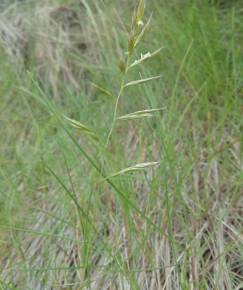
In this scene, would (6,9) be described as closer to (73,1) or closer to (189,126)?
(73,1)

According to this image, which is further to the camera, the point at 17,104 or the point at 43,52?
the point at 43,52

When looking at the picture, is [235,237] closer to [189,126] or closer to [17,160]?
[189,126]

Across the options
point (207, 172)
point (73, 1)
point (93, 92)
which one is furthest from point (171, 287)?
point (73, 1)

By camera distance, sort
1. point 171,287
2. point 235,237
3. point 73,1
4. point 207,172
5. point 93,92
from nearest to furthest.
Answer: point 171,287 < point 235,237 < point 207,172 < point 93,92 < point 73,1

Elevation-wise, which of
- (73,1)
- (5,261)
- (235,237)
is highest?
(73,1)

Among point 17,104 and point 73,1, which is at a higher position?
point 73,1

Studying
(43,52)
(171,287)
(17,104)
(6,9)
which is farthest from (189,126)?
(6,9)

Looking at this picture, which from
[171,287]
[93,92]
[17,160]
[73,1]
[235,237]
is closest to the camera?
[171,287]
